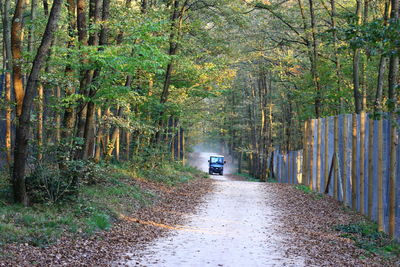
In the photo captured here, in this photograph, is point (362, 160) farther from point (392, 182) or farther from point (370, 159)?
point (392, 182)

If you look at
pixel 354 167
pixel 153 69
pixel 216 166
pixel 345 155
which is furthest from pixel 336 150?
pixel 216 166

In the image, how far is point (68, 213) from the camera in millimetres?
10383

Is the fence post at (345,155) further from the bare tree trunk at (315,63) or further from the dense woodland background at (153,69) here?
the bare tree trunk at (315,63)

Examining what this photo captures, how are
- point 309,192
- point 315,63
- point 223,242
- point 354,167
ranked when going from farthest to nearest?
point 315,63
point 309,192
point 354,167
point 223,242

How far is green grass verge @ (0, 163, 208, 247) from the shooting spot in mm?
8312

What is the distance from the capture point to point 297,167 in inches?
1157

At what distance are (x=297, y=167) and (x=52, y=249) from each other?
2316 cm

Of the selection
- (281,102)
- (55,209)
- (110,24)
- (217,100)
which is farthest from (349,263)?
(217,100)

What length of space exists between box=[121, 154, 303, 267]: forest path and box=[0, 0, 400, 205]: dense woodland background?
10.6 ft

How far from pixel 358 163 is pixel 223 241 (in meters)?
6.60

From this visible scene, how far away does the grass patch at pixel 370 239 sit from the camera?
9576 mm

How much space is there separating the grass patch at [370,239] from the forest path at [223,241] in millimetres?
1717

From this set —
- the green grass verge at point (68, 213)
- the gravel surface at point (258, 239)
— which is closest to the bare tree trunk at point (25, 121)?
the green grass verge at point (68, 213)

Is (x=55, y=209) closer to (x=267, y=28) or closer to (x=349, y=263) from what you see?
(x=349, y=263)
